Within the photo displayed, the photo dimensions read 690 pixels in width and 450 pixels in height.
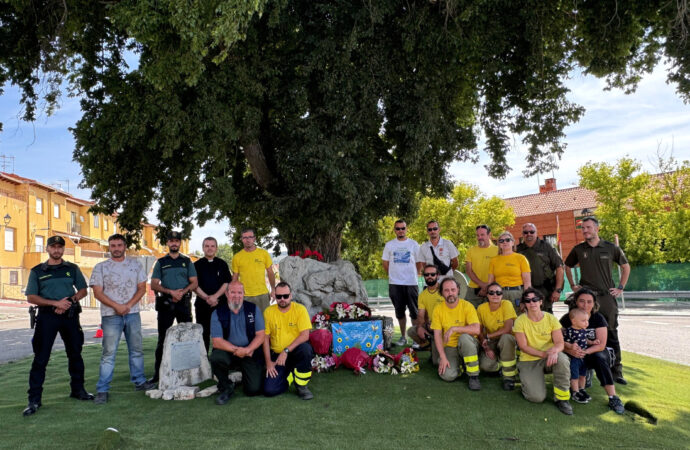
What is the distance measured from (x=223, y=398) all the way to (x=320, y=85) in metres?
6.76

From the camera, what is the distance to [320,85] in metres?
10.1

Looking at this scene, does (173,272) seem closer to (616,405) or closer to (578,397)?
(578,397)

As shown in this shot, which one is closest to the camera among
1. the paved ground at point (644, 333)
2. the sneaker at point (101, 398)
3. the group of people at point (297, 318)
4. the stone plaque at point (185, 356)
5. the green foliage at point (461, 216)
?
the group of people at point (297, 318)

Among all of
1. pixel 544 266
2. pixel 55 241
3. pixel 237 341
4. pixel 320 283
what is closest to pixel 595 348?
pixel 544 266

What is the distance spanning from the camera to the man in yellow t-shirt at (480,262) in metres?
7.27

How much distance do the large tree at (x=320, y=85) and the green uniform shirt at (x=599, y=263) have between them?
4.35 meters

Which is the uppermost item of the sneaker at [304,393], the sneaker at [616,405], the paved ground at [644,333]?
the sneaker at [304,393]

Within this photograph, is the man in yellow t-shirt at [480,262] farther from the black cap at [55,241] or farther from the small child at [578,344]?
the black cap at [55,241]

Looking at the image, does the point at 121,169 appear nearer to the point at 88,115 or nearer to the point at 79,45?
the point at 88,115

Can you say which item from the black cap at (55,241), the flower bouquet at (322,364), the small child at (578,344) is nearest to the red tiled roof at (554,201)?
the small child at (578,344)

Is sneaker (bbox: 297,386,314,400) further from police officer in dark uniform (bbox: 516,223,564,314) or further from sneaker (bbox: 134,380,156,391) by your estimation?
police officer in dark uniform (bbox: 516,223,564,314)

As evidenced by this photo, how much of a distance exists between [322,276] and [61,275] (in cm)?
446

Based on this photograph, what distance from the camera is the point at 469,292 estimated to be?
7594mm

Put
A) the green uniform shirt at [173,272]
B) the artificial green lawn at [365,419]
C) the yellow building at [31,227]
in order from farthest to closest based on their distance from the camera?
the yellow building at [31,227], the green uniform shirt at [173,272], the artificial green lawn at [365,419]
